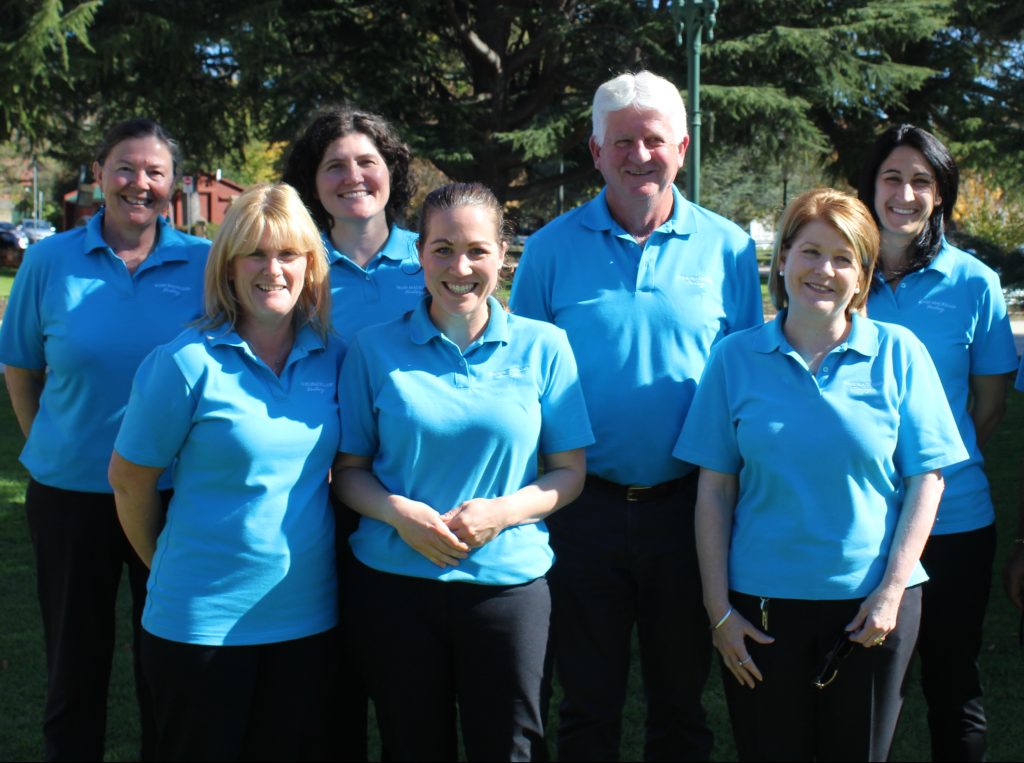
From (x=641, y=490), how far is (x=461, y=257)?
0.95 m

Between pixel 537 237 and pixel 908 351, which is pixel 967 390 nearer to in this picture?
pixel 908 351

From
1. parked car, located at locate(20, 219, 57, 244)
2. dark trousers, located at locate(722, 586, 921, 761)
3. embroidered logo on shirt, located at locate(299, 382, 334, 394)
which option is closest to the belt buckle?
dark trousers, located at locate(722, 586, 921, 761)

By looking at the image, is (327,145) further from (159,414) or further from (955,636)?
(955,636)

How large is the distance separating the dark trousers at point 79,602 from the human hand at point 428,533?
971 millimetres

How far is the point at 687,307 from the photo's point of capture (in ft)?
10.6

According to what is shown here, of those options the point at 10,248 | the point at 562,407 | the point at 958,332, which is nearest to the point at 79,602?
the point at 562,407

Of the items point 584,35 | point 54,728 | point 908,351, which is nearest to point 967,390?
point 908,351

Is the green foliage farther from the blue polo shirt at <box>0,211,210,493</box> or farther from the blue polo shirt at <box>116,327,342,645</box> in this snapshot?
the blue polo shirt at <box>116,327,342,645</box>

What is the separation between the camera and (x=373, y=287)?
341 centimetres

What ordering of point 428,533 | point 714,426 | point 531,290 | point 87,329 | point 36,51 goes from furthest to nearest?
point 36,51 < point 531,290 < point 87,329 < point 714,426 < point 428,533

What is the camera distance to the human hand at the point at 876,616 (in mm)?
2719

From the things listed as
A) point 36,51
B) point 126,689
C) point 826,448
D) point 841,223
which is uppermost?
point 36,51

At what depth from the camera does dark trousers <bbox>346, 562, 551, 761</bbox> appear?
2.77 m

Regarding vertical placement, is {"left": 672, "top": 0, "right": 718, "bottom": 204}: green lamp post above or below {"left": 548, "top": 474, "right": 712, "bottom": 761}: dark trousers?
above
